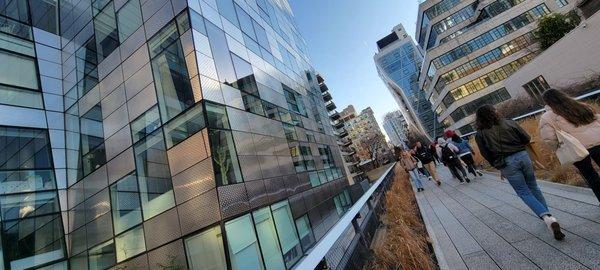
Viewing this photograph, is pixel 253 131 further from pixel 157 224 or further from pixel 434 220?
pixel 434 220

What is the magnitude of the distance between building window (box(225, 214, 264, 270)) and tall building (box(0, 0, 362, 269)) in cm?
5

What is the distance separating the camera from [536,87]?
86.5 feet

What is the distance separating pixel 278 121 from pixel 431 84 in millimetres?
45317

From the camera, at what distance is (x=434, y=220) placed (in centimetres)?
520

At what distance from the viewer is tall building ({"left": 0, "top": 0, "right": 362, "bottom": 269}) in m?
10.5

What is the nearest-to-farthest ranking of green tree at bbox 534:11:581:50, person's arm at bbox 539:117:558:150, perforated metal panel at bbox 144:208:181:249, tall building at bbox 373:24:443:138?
person's arm at bbox 539:117:558:150, perforated metal panel at bbox 144:208:181:249, green tree at bbox 534:11:581:50, tall building at bbox 373:24:443:138

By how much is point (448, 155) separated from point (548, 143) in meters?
5.55

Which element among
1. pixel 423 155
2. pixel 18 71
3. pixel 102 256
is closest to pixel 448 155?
pixel 423 155

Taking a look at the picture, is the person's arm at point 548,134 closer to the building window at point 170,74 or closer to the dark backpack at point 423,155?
the dark backpack at point 423,155

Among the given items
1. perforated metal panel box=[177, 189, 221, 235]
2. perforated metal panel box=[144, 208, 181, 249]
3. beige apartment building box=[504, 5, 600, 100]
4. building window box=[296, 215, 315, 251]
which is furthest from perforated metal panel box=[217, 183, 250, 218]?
beige apartment building box=[504, 5, 600, 100]

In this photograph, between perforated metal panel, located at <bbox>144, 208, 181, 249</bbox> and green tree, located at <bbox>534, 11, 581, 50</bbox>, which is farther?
green tree, located at <bbox>534, 11, 581, 50</bbox>

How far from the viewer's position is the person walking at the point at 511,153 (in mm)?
3637

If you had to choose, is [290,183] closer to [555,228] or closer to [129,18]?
[129,18]

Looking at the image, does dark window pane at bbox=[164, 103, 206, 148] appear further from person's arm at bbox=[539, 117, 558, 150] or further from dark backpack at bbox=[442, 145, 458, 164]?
person's arm at bbox=[539, 117, 558, 150]
